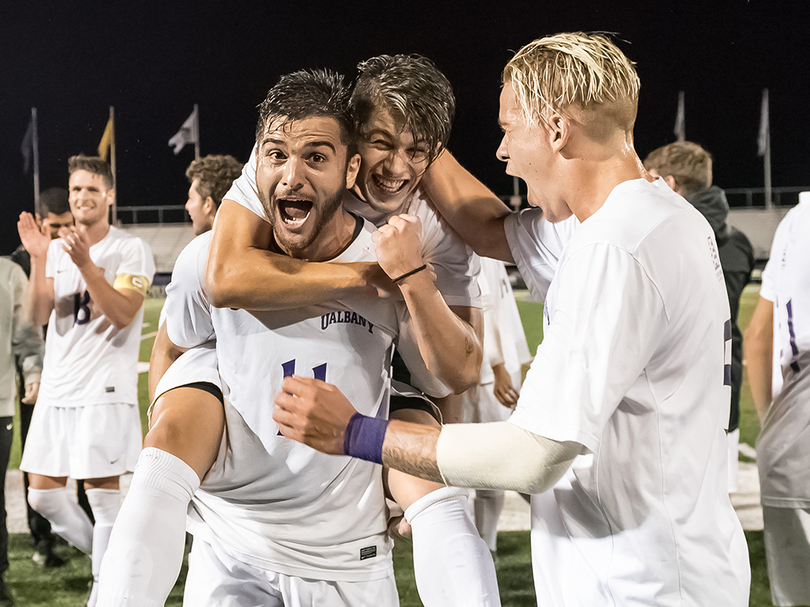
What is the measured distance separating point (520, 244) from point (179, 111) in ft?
4.55

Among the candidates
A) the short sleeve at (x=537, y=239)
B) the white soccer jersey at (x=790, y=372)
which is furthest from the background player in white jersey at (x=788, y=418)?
the short sleeve at (x=537, y=239)

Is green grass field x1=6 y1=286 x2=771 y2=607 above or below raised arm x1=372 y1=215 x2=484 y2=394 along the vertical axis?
below

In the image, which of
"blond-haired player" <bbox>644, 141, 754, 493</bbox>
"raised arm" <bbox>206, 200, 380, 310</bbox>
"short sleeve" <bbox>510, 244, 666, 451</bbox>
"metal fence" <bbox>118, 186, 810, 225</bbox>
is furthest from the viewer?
"blond-haired player" <bbox>644, 141, 754, 493</bbox>

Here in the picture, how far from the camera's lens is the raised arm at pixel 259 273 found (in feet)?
6.17

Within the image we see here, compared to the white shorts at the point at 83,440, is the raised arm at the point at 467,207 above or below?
above

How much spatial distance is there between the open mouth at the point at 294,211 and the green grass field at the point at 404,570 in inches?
37.0

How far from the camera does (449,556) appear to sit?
178 cm

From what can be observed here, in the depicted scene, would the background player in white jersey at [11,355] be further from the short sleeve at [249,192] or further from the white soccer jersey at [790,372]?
the white soccer jersey at [790,372]

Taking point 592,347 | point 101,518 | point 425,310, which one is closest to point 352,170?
point 425,310

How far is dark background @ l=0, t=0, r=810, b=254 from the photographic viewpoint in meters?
2.40

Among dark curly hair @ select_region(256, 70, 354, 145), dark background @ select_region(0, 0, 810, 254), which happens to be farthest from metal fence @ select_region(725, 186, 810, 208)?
dark curly hair @ select_region(256, 70, 354, 145)

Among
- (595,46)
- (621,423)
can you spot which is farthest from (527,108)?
(621,423)

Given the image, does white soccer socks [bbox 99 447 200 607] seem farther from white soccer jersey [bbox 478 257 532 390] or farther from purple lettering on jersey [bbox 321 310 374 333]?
white soccer jersey [bbox 478 257 532 390]

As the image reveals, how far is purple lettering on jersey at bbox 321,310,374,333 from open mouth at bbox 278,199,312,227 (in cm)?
29
